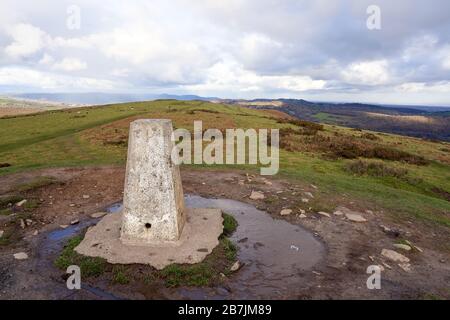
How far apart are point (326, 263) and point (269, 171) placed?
11481 millimetres

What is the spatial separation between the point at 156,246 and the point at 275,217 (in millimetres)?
5213

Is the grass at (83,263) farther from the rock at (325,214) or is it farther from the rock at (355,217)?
the rock at (355,217)

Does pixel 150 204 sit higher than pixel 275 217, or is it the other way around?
pixel 150 204

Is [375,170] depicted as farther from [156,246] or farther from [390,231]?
[156,246]

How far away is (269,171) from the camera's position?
21.7 m

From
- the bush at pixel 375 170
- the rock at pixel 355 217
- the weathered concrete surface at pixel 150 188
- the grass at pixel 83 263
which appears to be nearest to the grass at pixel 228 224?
the weathered concrete surface at pixel 150 188

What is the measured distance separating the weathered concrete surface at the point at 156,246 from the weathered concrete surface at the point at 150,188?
1.18 ft

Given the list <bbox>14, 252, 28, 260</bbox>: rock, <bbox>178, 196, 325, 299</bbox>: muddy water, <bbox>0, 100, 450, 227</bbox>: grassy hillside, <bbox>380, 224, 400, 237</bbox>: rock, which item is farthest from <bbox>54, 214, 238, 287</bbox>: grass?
<bbox>0, 100, 450, 227</bbox>: grassy hillside

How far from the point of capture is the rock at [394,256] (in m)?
10.7

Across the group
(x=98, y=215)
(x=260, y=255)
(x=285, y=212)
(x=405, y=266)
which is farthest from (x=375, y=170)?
(x=98, y=215)

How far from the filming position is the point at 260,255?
35.9 ft

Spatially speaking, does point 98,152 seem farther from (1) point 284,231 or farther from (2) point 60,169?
(1) point 284,231

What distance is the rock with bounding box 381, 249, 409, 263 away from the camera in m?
10.7

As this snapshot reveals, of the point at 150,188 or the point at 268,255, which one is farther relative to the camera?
the point at 150,188
